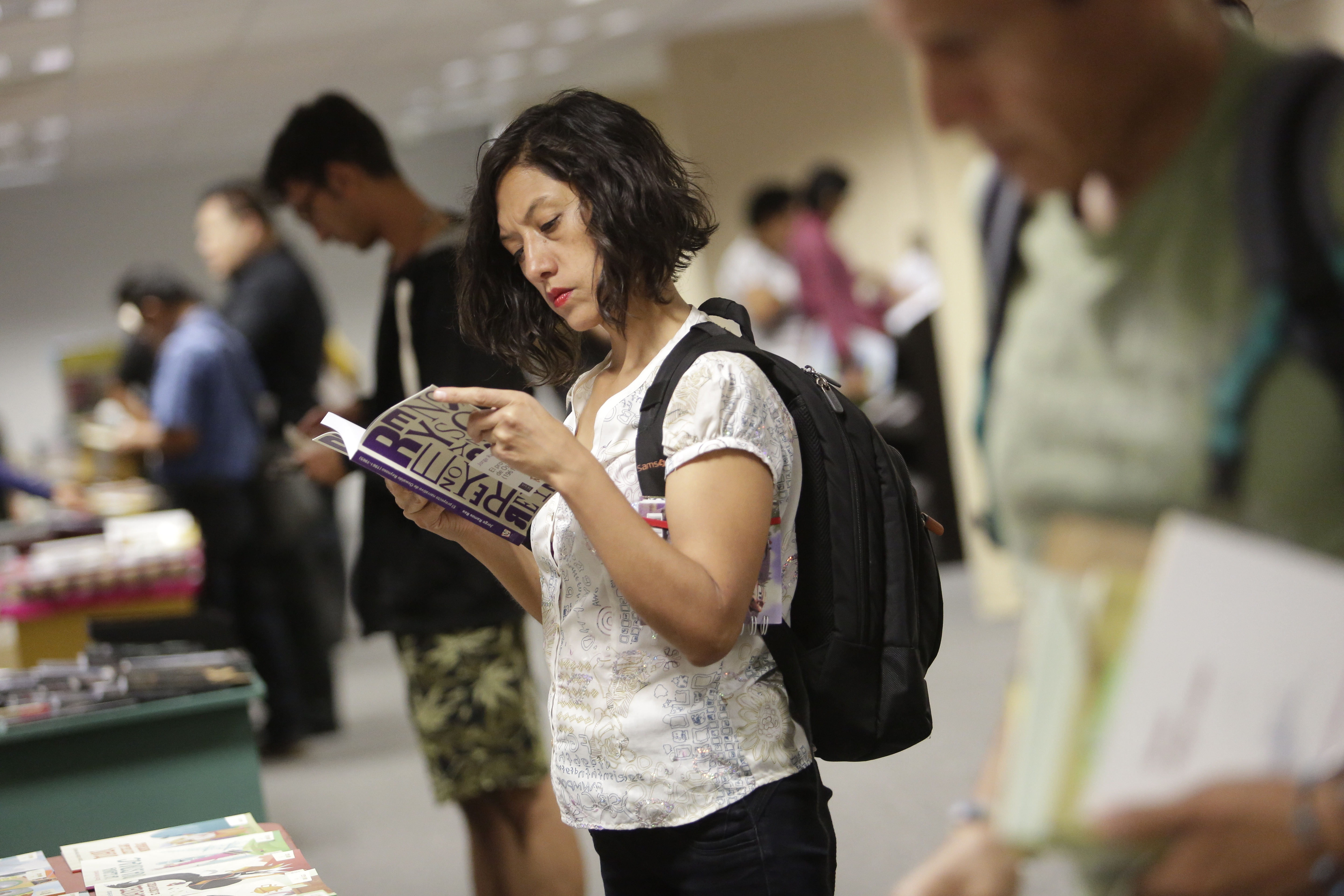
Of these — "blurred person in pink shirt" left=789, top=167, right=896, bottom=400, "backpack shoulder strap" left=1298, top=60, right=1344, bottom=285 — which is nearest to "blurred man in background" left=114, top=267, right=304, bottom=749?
"blurred person in pink shirt" left=789, top=167, right=896, bottom=400

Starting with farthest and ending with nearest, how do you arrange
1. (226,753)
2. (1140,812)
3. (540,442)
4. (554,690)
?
(226,753) → (554,690) → (540,442) → (1140,812)

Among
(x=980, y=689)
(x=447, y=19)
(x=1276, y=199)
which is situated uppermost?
(x=447, y=19)

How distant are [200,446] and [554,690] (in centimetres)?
343

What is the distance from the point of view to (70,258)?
1066 centimetres

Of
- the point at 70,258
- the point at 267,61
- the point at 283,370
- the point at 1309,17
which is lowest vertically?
the point at 283,370

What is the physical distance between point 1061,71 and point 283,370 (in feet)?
13.9

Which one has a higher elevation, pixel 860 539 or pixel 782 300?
pixel 782 300

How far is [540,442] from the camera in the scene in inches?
50.7

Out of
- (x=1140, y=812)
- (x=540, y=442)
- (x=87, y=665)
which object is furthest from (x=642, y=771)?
(x=87, y=665)

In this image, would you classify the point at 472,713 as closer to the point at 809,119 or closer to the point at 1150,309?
the point at 1150,309

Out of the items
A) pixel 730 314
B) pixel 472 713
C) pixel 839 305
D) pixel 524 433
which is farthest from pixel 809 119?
pixel 524 433

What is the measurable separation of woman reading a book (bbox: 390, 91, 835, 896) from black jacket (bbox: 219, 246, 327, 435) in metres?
3.14

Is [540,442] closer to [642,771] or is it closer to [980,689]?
[642,771]

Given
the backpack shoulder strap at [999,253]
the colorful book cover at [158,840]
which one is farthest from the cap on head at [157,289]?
the backpack shoulder strap at [999,253]
